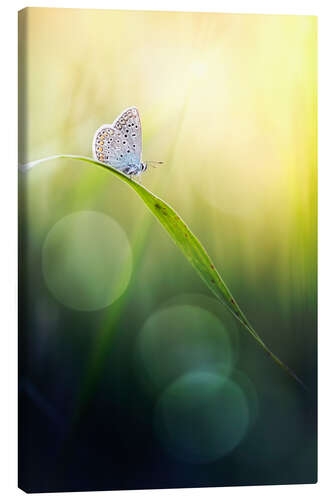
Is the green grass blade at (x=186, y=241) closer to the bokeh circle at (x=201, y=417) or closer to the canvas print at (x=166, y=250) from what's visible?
the canvas print at (x=166, y=250)

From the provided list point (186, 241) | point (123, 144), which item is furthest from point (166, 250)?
point (123, 144)

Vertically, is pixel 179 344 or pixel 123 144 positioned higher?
pixel 123 144

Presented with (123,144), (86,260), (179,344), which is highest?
(123,144)

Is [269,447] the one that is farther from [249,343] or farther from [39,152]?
[39,152]

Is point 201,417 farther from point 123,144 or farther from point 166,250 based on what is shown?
point 123,144

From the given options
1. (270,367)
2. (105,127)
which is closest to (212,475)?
(270,367)

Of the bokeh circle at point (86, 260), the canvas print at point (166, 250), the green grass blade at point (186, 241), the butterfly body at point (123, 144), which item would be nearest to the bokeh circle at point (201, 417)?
the canvas print at point (166, 250)

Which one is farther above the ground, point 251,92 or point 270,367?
point 251,92
